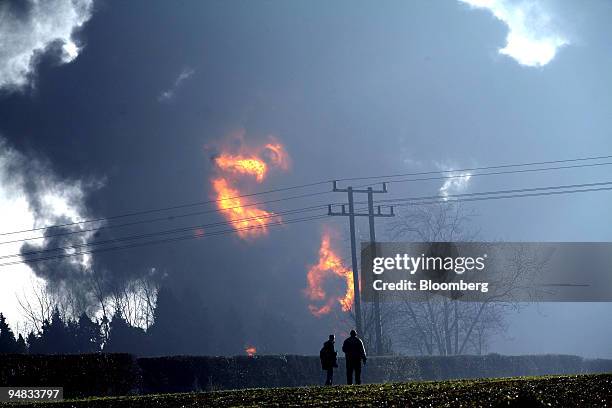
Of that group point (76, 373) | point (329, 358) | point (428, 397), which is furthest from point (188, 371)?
point (428, 397)

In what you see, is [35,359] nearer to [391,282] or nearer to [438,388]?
[438,388]

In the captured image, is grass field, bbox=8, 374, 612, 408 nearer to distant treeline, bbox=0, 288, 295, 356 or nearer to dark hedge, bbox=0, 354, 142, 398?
dark hedge, bbox=0, 354, 142, 398

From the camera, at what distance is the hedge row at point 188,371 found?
36094 mm

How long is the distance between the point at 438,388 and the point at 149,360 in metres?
20.2

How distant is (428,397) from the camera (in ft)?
69.5

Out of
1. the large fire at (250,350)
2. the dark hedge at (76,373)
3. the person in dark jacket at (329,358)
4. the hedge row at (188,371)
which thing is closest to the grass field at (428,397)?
the person in dark jacket at (329,358)

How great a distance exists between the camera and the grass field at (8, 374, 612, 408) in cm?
1898

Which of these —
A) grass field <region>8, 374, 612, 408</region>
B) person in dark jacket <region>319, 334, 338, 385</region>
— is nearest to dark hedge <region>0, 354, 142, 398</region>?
grass field <region>8, 374, 612, 408</region>

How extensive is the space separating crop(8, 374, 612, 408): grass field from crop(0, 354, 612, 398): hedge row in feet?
33.0

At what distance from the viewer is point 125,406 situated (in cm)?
2467

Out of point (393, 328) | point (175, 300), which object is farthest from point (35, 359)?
point (175, 300)

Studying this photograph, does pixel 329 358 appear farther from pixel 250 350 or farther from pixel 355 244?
pixel 250 350

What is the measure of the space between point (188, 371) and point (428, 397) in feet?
76.8

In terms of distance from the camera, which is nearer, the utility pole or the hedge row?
the hedge row
